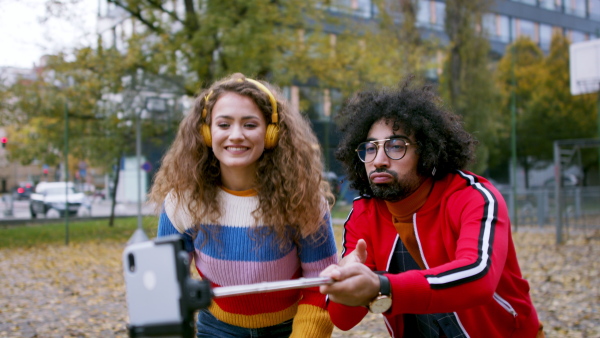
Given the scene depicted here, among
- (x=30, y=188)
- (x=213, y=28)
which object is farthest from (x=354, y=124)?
(x=30, y=188)

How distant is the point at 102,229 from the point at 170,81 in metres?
5.51

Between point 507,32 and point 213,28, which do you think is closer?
point 213,28

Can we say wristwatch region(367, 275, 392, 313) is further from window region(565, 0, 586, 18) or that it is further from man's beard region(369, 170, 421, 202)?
window region(565, 0, 586, 18)

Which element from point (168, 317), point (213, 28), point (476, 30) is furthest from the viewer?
point (476, 30)

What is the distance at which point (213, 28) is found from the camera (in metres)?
12.2

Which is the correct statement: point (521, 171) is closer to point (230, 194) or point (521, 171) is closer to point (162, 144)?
point (162, 144)

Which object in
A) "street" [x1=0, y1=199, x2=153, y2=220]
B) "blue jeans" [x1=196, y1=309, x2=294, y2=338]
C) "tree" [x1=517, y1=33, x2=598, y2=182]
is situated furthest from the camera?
"tree" [x1=517, y1=33, x2=598, y2=182]

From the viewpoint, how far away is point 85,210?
1758cm

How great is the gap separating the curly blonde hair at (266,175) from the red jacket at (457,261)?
8.5 inches

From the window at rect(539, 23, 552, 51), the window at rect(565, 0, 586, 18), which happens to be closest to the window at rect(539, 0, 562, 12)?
the window at rect(565, 0, 586, 18)

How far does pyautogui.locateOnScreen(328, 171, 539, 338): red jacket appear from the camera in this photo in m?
1.67

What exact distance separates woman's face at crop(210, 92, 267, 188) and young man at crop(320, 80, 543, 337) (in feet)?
1.36

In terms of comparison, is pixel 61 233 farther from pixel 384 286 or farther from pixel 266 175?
pixel 384 286

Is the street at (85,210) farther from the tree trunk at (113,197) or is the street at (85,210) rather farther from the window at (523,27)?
the window at (523,27)
